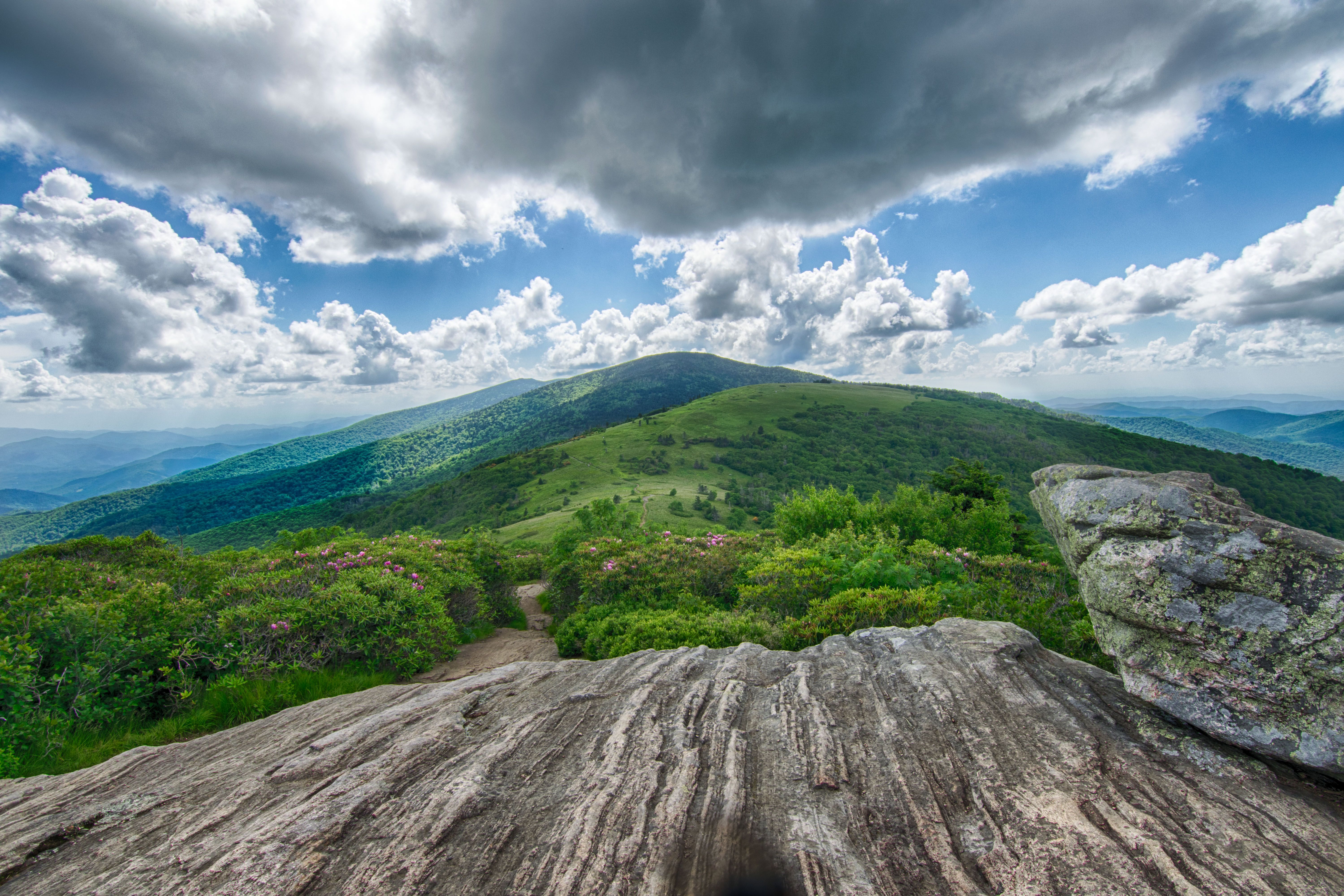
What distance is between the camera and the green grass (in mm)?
6680

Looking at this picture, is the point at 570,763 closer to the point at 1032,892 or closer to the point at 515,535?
the point at 1032,892

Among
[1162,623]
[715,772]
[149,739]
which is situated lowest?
[149,739]

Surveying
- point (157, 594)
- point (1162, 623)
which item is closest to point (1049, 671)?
point (1162, 623)

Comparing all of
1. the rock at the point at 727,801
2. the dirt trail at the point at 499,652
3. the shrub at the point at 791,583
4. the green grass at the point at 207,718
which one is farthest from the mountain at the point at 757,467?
the rock at the point at 727,801

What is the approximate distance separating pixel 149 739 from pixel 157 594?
271cm

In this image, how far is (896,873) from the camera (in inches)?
153

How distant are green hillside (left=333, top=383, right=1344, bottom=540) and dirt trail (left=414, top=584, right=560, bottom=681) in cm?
4035

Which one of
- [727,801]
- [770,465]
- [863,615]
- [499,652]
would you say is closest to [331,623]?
[499,652]

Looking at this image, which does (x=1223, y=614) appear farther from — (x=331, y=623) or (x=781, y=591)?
(x=331, y=623)

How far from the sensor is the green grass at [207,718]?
6.68m

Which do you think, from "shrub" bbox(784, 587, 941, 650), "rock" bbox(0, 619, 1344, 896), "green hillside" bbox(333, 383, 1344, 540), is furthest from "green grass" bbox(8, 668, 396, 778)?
"green hillside" bbox(333, 383, 1344, 540)

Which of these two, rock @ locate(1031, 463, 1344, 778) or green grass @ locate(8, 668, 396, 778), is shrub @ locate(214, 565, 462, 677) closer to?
green grass @ locate(8, 668, 396, 778)

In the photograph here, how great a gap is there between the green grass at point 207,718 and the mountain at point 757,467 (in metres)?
45.3

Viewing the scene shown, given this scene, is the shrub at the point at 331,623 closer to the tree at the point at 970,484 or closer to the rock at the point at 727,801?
the rock at the point at 727,801
